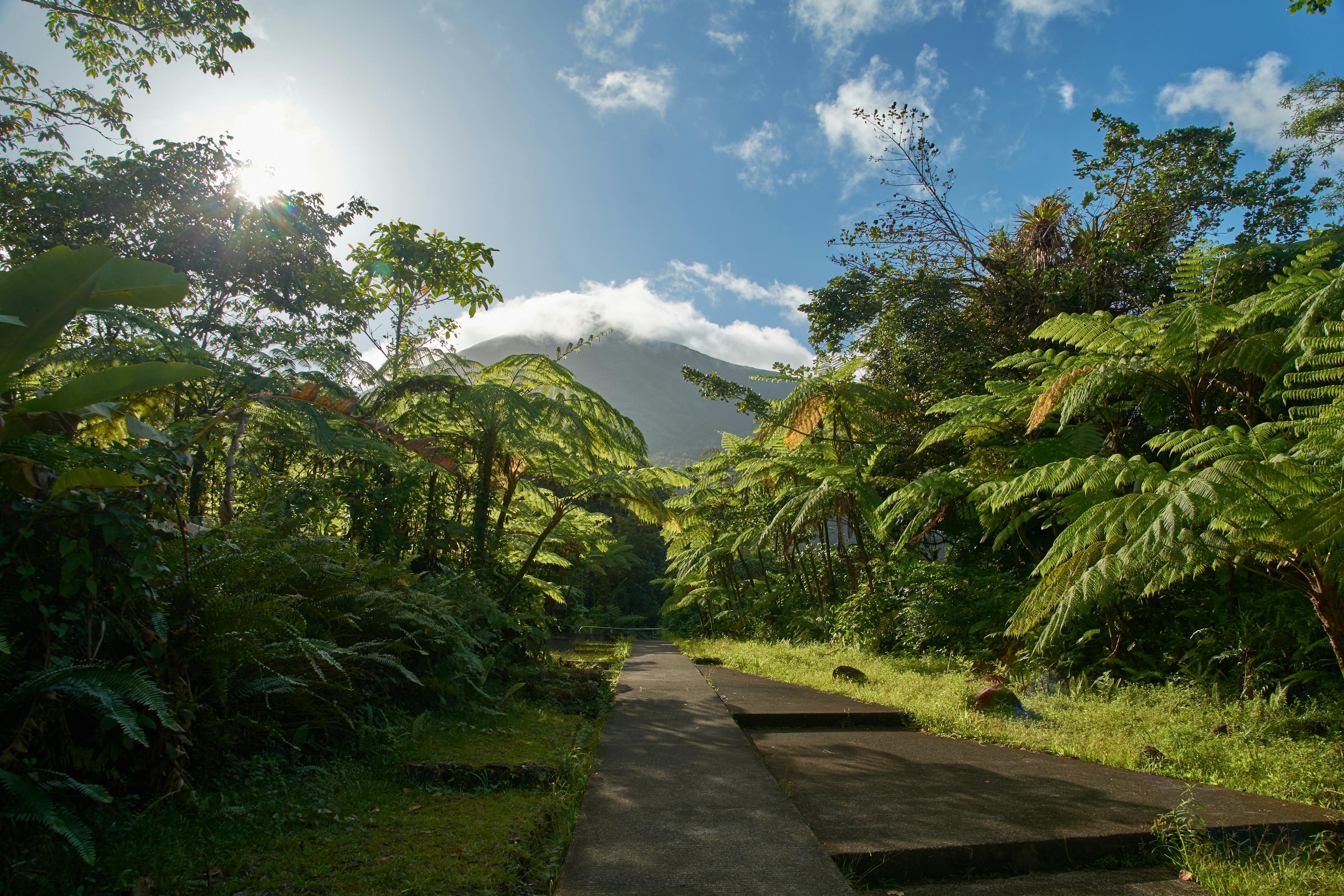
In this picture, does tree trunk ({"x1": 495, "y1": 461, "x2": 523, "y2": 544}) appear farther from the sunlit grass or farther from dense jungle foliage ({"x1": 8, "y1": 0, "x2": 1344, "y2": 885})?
the sunlit grass

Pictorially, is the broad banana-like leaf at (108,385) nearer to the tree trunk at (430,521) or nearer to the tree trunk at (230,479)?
the tree trunk at (230,479)

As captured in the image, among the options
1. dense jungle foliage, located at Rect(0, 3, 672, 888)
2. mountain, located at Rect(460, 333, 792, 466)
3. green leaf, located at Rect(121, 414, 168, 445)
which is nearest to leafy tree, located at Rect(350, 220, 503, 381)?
dense jungle foliage, located at Rect(0, 3, 672, 888)

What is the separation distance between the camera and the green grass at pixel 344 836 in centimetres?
187

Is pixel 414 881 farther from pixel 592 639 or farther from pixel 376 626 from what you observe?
pixel 592 639

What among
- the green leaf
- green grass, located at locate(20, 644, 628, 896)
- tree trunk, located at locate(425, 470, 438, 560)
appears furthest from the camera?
tree trunk, located at locate(425, 470, 438, 560)

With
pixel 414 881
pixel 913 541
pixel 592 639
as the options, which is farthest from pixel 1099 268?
pixel 592 639

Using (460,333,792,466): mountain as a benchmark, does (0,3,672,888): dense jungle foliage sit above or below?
below

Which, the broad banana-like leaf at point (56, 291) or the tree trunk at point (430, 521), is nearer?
the broad banana-like leaf at point (56, 291)

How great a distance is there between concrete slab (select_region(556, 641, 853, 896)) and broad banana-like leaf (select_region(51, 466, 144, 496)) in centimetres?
175

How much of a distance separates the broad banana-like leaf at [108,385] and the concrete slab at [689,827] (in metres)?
2.09

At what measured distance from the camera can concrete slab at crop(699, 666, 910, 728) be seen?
444 centimetres

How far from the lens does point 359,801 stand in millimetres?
2570

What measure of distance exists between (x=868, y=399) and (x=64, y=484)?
809 centimetres

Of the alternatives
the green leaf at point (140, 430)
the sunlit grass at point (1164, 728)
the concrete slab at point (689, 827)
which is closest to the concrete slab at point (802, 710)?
the sunlit grass at point (1164, 728)
